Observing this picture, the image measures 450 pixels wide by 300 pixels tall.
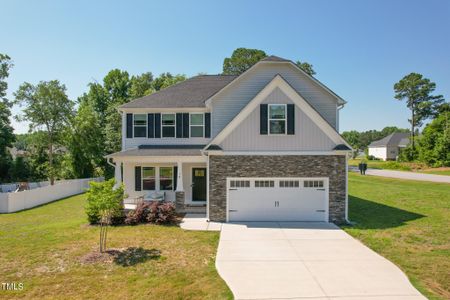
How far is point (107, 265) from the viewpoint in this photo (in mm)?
7719

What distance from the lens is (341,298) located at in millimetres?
5988

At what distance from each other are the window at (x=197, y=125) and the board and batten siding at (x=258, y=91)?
1927 millimetres

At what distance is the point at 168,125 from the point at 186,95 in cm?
249

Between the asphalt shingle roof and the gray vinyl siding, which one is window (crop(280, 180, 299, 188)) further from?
the gray vinyl siding

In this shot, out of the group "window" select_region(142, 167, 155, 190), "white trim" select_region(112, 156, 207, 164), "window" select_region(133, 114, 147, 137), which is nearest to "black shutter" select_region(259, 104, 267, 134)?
"white trim" select_region(112, 156, 207, 164)

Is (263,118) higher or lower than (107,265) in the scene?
higher

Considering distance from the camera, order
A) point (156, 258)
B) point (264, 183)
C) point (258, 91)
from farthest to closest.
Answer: point (258, 91)
point (264, 183)
point (156, 258)

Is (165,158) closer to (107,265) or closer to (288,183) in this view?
(288,183)

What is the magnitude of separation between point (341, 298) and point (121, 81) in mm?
41945

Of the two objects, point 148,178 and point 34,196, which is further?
point 34,196

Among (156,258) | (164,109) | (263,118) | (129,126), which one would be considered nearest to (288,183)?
(263,118)

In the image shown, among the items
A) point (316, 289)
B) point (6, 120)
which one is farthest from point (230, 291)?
point (6, 120)

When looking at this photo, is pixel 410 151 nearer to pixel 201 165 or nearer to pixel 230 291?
pixel 201 165

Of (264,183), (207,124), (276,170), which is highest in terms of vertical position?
(207,124)
